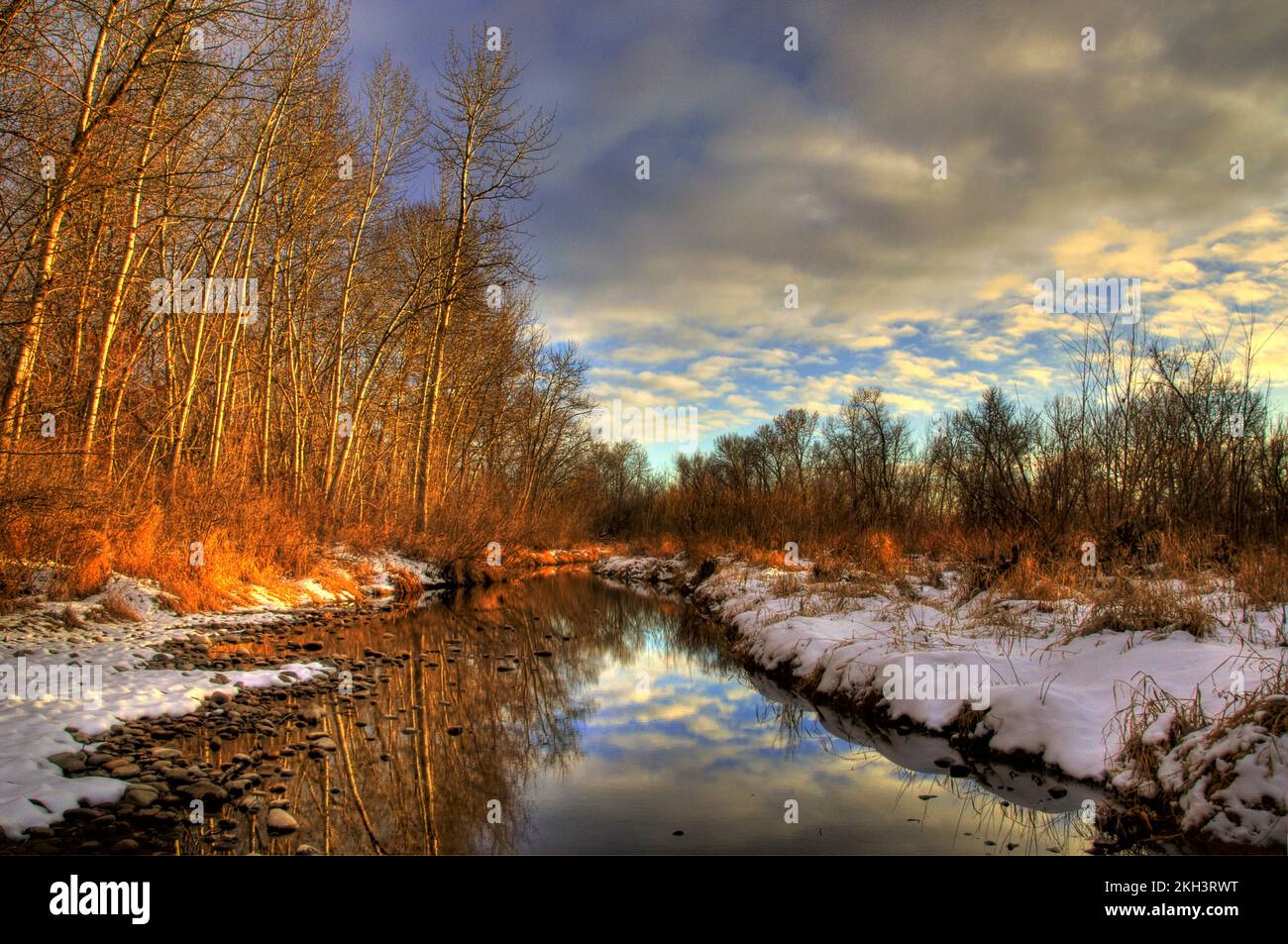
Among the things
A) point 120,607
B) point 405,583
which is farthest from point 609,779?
point 405,583

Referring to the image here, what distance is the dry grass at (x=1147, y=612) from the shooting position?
235 inches

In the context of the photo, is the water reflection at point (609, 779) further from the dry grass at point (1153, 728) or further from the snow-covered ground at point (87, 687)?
the snow-covered ground at point (87, 687)

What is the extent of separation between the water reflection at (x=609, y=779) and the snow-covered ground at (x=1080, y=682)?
44 centimetres

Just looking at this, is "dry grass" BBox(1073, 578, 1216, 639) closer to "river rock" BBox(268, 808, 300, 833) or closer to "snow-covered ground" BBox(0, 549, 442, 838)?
"river rock" BBox(268, 808, 300, 833)

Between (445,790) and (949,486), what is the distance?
14167 millimetres

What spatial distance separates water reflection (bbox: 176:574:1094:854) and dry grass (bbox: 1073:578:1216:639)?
2.13m

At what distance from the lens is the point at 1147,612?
6320mm

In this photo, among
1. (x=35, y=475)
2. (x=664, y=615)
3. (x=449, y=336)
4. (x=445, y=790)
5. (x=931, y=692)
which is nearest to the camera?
(x=445, y=790)

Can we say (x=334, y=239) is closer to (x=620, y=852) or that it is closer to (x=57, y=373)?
(x=57, y=373)

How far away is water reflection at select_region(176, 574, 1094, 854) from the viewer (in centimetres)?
425

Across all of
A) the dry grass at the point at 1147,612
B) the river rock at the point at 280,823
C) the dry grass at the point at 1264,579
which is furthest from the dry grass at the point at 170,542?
the dry grass at the point at 1264,579

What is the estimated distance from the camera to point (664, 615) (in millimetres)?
16594

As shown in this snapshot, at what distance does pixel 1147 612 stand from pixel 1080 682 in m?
1.13
